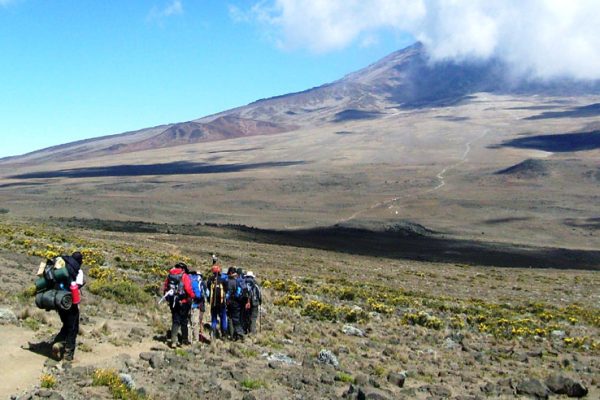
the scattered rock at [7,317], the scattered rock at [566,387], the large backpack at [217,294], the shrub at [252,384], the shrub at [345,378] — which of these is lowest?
the scattered rock at [566,387]

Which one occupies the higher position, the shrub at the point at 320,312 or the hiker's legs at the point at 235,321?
the hiker's legs at the point at 235,321

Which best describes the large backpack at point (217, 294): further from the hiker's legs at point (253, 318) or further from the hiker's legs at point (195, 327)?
the hiker's legs at point (253, 318)

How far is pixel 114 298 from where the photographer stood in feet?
46.2

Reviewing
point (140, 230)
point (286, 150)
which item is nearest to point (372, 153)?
point (286, 150)

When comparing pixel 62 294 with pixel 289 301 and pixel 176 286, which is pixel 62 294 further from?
pixel 289 301

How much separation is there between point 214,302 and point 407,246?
40.5 metres

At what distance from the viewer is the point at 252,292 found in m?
12.4

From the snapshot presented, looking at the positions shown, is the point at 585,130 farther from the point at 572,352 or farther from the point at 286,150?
the point at 572,352

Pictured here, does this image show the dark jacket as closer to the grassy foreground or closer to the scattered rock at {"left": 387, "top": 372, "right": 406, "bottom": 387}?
the grassy foreground

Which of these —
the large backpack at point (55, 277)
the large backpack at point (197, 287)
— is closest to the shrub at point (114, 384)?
the large backpack at point (55, 277)

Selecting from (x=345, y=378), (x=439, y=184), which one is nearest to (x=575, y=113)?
(x=439, y=184)

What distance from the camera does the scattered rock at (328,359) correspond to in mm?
11102

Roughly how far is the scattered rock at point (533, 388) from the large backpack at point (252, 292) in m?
5.24

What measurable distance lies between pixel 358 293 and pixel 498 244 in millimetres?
35014
